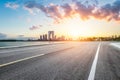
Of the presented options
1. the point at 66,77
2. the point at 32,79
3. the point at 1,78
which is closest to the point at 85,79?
the point at 66,77

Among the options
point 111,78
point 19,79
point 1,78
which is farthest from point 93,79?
point 1,78

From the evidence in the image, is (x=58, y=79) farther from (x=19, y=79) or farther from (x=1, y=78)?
(x=1, y=78)

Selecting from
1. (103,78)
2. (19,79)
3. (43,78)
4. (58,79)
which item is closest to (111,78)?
(103,78)

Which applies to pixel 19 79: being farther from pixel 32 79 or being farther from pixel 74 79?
pixel 74 79

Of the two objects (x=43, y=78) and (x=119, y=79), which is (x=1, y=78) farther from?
(x=119, y=79)

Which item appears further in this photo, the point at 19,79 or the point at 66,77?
the point at 66,77

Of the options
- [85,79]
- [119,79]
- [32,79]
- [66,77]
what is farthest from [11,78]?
[119,79]

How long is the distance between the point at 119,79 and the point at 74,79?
4.87ft

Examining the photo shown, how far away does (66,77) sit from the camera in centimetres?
653

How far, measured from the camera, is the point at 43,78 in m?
6.32

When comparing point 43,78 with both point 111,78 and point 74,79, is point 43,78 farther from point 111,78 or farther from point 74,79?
point 111,78

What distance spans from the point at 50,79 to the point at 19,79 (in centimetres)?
98

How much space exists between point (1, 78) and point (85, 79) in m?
2.71

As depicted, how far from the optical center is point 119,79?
20.7 ft
